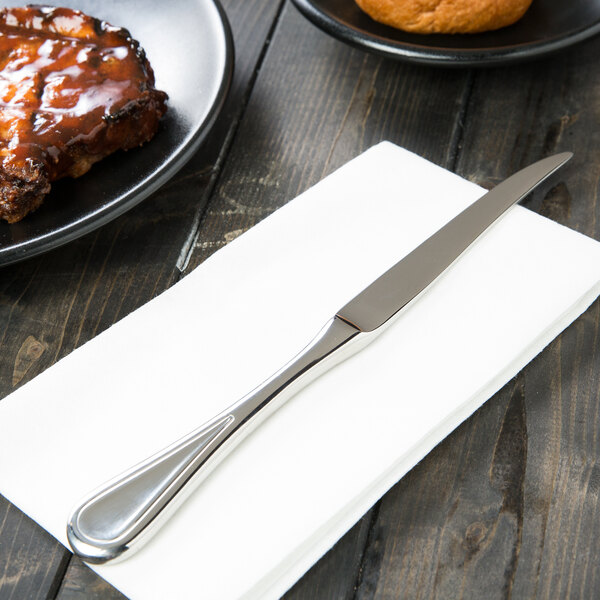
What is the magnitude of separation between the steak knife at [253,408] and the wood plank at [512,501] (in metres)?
0.14

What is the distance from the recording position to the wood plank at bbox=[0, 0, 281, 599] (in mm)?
851

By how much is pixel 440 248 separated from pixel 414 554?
33cm

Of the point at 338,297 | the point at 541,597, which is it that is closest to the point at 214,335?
the point at 338,297

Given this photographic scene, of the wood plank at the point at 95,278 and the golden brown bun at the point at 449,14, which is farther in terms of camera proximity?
the golden brown bun at the point at 449,14

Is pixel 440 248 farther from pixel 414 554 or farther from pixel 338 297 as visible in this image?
pixel 414 554

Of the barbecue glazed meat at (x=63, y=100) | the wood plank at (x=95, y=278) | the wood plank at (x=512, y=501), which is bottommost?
the wood plank at (x=95, y=278)

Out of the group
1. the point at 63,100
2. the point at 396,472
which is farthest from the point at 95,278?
the point at 396,472

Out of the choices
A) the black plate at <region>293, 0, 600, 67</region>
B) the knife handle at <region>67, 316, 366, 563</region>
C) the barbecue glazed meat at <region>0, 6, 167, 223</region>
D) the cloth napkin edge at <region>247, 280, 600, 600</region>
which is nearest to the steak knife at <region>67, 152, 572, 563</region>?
the knife handle at <region>67, 316, 366, 563</region>

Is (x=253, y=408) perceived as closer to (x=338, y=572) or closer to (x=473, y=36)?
(x=338, y=572)

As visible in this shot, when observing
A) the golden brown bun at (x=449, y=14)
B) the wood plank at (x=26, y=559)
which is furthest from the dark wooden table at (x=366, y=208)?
the golden brown bun at (x=449, y=14)

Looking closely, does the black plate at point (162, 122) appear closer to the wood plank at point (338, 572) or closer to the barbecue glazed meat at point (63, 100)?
the barbecue glazed meat at point (63, 100)

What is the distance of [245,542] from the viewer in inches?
24.5

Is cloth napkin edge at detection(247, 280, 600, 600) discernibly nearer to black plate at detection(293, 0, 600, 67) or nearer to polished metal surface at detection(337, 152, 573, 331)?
polished metal surface at detection(337, 152, 573, 331)

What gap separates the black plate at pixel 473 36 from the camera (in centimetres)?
105
